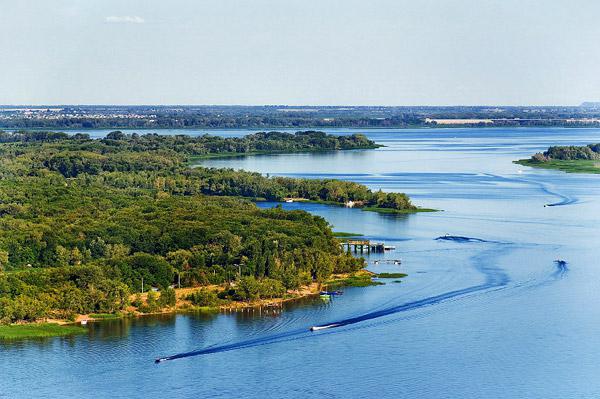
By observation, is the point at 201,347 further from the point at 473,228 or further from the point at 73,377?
the point at 473,228

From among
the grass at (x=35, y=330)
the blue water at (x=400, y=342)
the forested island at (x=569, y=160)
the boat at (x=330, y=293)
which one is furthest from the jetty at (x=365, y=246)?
the forested island at (x=569, y=160)

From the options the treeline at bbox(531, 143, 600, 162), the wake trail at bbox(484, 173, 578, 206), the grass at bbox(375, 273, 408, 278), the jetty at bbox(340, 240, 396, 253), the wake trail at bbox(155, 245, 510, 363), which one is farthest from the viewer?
the treeline at bbox(531, 143, 600, 162)

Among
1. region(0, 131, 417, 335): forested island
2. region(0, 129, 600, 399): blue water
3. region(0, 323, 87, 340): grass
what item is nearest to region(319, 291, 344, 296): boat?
region(0, 129, 600, 399): blue water

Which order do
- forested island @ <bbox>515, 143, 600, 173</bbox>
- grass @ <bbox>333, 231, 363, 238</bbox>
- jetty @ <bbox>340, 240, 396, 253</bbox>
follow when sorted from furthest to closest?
forested island @ <bbox>515, 143, 600, 173</bbox>, grass @ <bbox>333, 231, 363, 238</bbox>, jetty @ <bbox>340, 240, 396, 253</bbox>

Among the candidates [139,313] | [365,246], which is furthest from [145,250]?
[365,246]

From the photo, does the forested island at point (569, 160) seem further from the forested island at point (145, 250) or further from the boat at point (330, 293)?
the boat at point (330, 293)

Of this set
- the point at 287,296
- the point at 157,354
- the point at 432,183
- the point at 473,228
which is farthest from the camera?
the point at 432,183

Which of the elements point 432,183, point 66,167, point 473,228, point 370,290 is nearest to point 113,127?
point 66,167

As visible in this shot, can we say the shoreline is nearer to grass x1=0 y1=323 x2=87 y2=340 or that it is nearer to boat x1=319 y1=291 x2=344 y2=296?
grass x1=0 y1=323 x2=87 y2=340
